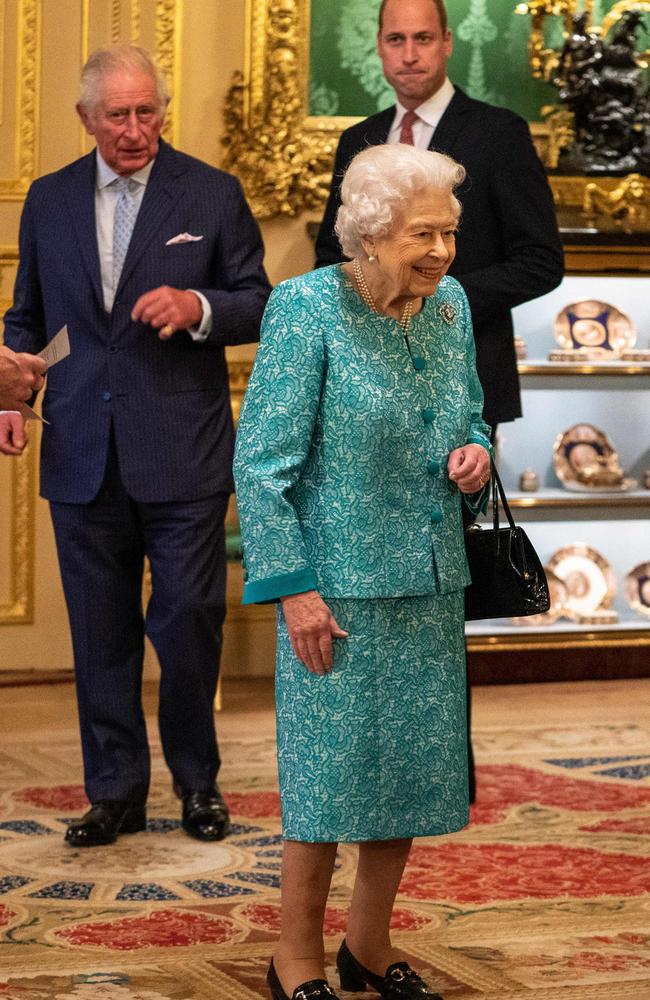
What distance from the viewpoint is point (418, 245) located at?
2508mm

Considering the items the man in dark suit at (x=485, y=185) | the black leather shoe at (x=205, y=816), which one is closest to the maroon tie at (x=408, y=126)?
the man in dark suit at (x=485, y=185)

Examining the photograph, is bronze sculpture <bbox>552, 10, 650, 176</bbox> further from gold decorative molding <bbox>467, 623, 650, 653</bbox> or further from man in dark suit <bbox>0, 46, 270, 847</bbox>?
man in dark suit <bbox>0, 46, 270, 847</bbox>

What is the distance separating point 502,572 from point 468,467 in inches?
10.3

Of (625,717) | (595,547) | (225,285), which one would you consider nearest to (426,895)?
(225,285)

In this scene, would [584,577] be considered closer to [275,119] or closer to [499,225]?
[275,119]

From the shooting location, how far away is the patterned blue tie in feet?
12.5

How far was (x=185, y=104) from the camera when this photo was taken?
19.0ft

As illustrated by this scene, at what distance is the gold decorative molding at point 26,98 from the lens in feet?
18.6

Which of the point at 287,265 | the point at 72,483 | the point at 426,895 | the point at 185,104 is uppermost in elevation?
the point at 185,104

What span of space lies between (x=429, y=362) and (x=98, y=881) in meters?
1.49

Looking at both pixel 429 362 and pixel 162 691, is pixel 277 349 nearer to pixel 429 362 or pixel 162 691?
pixel 429 362

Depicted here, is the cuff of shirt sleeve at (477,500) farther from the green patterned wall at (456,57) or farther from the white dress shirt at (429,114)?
the green patterned wall at (456,57)

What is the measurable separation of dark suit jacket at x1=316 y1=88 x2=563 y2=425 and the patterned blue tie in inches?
19.6

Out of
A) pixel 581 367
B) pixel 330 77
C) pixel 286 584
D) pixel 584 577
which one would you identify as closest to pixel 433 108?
pixel 286 584
